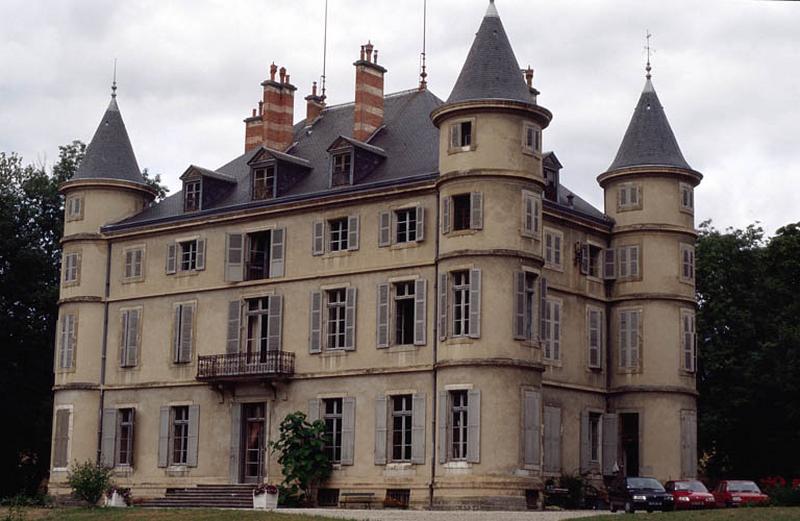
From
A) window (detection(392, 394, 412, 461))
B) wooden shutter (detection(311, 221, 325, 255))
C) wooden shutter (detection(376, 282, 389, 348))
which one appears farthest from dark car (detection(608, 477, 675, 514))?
wooden shutter (detection(311, 221, 325, 255))

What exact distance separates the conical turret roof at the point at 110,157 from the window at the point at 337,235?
9.36 metres

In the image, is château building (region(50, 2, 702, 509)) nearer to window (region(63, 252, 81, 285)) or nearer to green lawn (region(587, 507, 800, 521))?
window (region(63, 252, 81, 285))

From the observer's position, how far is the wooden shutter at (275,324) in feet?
148

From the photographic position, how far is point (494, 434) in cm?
3950

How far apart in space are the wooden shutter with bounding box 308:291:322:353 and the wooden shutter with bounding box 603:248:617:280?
981 cm

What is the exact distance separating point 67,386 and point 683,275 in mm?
21061

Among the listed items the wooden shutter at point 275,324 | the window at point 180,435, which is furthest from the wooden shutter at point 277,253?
the window at point 180,435

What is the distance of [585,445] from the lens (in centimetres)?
4531

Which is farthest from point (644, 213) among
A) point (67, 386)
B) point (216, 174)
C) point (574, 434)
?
point (67, 386)

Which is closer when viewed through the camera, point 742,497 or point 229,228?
point 742,497

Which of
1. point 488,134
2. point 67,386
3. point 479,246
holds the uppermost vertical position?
point 488,134

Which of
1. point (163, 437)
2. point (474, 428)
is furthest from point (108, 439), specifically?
point (474, 428)

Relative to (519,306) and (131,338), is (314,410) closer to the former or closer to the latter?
(519,306)

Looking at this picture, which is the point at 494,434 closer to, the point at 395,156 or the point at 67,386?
the point at 395,156
